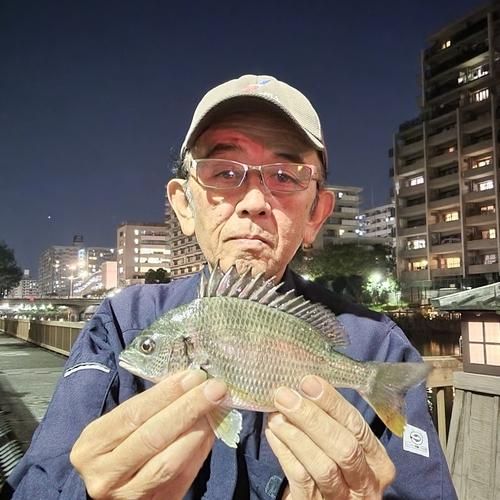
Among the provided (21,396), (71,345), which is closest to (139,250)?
(71,345)

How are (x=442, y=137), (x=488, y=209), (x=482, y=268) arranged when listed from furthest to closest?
1. (x=442, y=137)
2. (x=488, y=209)
3. (x=482, y=268)

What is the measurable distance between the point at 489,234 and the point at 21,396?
61024 millimetres

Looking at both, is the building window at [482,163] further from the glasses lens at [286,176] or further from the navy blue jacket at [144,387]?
the glasses lens at [286,176]

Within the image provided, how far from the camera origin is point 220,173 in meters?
2.06

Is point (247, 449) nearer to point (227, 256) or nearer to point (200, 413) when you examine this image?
point (200, 413)

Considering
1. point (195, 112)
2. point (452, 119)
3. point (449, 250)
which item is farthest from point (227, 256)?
point (452, 119)

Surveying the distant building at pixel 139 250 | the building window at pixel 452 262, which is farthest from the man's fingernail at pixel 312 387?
the distant building at pixel 139 250

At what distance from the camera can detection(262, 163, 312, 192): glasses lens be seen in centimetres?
202

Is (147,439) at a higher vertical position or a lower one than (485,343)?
higher

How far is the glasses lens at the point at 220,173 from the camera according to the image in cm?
203

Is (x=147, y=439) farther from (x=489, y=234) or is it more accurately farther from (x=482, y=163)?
(x=482, y=163)

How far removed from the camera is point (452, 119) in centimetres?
6406

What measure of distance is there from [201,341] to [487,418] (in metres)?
4.20

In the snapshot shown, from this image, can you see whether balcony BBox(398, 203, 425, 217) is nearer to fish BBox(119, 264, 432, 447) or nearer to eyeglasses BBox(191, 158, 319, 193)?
eyeglasses BBox(191, 158, 319, 193)
